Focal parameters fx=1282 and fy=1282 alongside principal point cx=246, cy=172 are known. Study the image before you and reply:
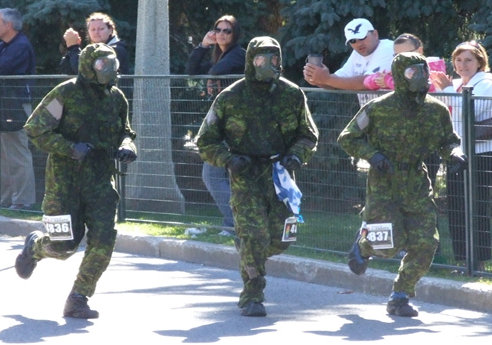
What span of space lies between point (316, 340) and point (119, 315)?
1.53 meters

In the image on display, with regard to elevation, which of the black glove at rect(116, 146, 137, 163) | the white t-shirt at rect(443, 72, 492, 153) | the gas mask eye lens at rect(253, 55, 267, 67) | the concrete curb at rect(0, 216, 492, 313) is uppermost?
the gas mask eye lens at rect(253, 55, 267, 67)

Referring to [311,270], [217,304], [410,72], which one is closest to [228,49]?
[311,270]

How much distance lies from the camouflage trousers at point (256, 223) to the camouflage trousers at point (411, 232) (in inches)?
25.7

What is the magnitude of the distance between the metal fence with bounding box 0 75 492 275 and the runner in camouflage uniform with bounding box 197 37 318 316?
1.54 meters

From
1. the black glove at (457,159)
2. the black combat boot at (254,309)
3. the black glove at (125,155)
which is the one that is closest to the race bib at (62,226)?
the black glove at (125,155)

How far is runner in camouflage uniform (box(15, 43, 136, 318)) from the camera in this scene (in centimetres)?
850

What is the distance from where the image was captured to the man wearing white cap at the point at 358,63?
10.5 metres

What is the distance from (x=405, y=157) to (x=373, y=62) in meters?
2.22

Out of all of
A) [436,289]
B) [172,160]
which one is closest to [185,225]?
[172,160]

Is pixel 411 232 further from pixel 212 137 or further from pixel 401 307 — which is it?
pixel 212 137

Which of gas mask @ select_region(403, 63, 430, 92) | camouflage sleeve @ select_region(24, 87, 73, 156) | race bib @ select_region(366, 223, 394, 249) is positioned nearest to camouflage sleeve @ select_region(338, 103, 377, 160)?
gas mask @ select_region(403, 63, 430, 92)

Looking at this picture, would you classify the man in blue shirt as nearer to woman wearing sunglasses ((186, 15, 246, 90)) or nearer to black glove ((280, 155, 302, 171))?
woman wearing sunglasses ((186, 15, 246, 90))

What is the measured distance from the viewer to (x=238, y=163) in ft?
27.7

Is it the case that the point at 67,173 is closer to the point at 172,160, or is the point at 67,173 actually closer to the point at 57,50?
the point at 172,160
